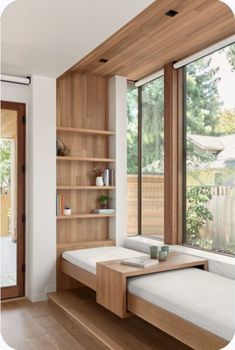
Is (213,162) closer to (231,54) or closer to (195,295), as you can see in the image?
(231,54)

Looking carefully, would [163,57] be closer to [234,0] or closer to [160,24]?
[160,24]

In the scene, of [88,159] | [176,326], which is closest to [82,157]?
[88,159]

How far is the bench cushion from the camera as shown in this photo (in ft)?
6.64

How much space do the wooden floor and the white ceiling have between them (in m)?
2.51

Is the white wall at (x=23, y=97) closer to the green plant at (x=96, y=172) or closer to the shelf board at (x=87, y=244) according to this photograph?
the shelf board at (x=87, y=244)

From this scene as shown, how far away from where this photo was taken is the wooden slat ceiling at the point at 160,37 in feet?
9.50

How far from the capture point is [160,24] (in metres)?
3.14

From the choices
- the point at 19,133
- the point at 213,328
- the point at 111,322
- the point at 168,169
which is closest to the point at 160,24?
the point at 168,169

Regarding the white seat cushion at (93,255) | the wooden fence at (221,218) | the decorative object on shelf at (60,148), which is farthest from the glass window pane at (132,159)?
the wooden fence at (221,218)

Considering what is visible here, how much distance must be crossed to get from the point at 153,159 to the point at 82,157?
94 cm

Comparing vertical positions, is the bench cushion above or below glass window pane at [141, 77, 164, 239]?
Answer: below

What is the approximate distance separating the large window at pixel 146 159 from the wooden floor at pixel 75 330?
4.65 ft

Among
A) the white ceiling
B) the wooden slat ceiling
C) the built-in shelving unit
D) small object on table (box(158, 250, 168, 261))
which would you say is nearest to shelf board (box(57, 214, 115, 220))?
the built-in shelving unit

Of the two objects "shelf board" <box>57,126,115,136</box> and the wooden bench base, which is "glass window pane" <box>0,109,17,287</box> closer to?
"shelf board" <box>57,126,115,136</box>
